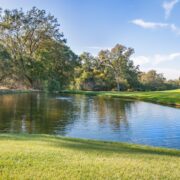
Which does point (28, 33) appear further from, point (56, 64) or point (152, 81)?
point (152, 81)

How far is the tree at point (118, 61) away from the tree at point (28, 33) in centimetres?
2658

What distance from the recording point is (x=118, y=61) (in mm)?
79938

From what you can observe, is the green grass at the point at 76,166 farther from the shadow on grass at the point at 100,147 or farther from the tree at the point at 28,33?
the tree at the point at 28,33

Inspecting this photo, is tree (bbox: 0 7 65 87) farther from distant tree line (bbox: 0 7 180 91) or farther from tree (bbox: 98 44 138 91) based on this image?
tree (bbox: 98 44 138 91)

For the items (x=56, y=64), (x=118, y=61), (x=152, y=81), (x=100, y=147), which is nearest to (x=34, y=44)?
(x=56, y=64)

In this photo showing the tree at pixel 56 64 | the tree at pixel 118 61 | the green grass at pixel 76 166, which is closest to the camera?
the green grass at pixel 76 166

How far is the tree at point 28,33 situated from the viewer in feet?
168

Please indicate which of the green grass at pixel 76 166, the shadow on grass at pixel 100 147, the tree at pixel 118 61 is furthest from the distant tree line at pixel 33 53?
the green grass at pixel 76 166

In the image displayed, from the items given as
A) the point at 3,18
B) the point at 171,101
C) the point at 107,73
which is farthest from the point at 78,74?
the point at 171,101

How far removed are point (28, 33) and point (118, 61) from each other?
32873 mm

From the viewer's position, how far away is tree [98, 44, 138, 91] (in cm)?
7856

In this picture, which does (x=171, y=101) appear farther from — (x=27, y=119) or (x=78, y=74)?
(x=78, y=74)

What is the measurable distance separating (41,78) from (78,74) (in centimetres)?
2487

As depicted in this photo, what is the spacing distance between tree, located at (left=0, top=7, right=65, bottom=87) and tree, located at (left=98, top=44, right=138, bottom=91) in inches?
1046
